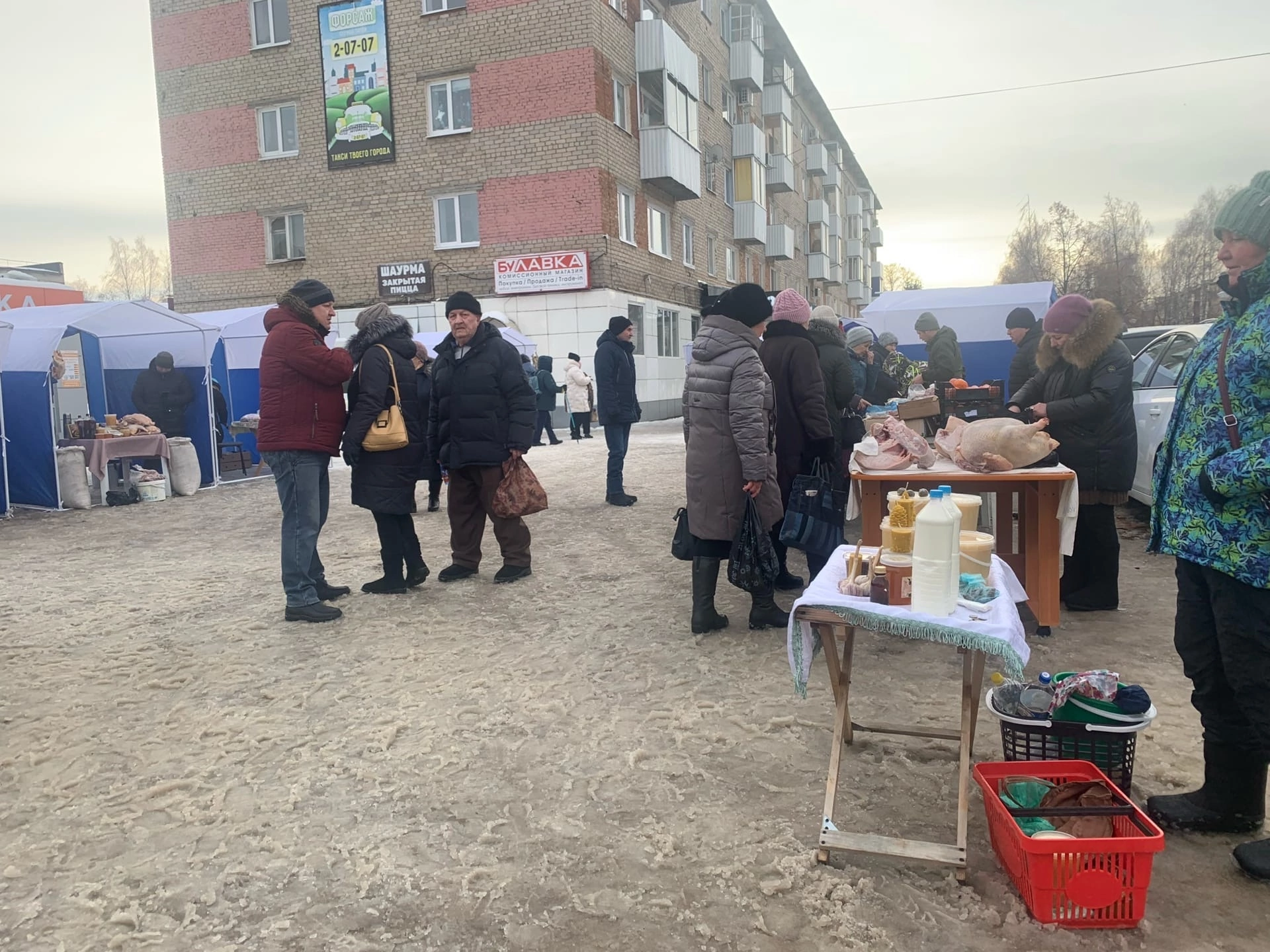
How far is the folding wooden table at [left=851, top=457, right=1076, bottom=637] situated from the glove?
2004mm

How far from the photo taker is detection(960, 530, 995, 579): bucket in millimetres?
3094

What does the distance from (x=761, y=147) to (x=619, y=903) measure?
31.7 meters

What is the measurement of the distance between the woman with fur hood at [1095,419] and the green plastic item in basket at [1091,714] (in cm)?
220

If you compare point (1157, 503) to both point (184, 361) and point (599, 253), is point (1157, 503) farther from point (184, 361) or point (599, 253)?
point (599, 253)

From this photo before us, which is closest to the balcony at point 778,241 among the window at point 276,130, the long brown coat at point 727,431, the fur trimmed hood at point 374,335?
the window at point 276,130

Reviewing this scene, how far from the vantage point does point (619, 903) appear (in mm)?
2625

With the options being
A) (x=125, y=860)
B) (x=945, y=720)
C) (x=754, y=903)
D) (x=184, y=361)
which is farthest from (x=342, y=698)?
(x=184, y=361)

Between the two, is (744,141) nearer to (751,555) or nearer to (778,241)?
(778,241)

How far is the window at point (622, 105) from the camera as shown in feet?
68.5

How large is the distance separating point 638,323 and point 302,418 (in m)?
17.2

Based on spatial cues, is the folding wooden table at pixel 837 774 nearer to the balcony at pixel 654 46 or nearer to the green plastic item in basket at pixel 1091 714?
the green plastic item in basket at pixel 1091 714

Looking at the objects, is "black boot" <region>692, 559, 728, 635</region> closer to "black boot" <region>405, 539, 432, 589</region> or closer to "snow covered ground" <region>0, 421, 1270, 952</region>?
"snow covered ground" <region>0, 421, 1270, 952</region>

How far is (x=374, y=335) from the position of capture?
19.6 feet

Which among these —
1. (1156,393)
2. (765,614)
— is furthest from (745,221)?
(765,614)
